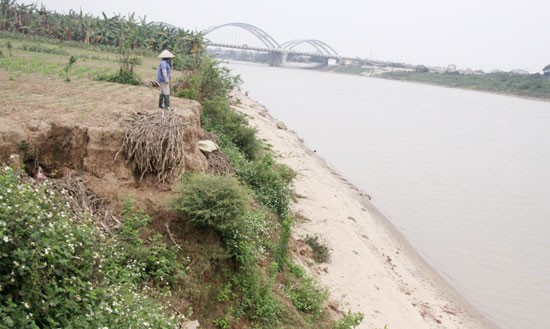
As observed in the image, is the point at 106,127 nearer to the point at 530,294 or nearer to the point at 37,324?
the point at 37,324

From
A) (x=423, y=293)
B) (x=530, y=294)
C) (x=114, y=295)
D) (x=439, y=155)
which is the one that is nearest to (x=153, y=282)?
(x=114, y=295)

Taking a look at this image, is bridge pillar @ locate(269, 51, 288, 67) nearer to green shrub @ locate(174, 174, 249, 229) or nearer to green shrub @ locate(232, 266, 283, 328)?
green shrub @ locate(174, 174, 249, 229)

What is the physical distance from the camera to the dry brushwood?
7.39m

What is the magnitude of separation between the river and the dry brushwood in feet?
29.7

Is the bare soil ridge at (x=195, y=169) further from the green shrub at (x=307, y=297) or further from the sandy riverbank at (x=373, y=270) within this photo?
the green shrub at (x=307, y=297)

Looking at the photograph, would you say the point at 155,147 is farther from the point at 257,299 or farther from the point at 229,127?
the point at 229,127

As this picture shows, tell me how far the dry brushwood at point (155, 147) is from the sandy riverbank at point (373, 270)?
4.16 metres

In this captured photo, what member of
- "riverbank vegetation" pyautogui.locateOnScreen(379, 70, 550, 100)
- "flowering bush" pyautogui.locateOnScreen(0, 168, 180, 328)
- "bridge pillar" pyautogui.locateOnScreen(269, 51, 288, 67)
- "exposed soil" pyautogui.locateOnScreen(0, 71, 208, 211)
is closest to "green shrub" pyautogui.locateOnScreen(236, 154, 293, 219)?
"exposed soil" pyautogui.locateOnScreen(0, 71, 208, 211)

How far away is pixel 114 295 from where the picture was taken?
5000mm

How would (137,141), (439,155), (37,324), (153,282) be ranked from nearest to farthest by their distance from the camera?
1. (37,324)
2. (153,282)
3. (137,141)
4. (439,155)

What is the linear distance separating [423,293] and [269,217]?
442cm

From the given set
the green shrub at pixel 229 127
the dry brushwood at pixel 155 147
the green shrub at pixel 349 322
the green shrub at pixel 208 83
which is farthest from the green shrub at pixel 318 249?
the green shrub at pixel 208 83

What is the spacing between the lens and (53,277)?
427 centimetres

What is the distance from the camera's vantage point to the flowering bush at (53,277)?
13.0ft
